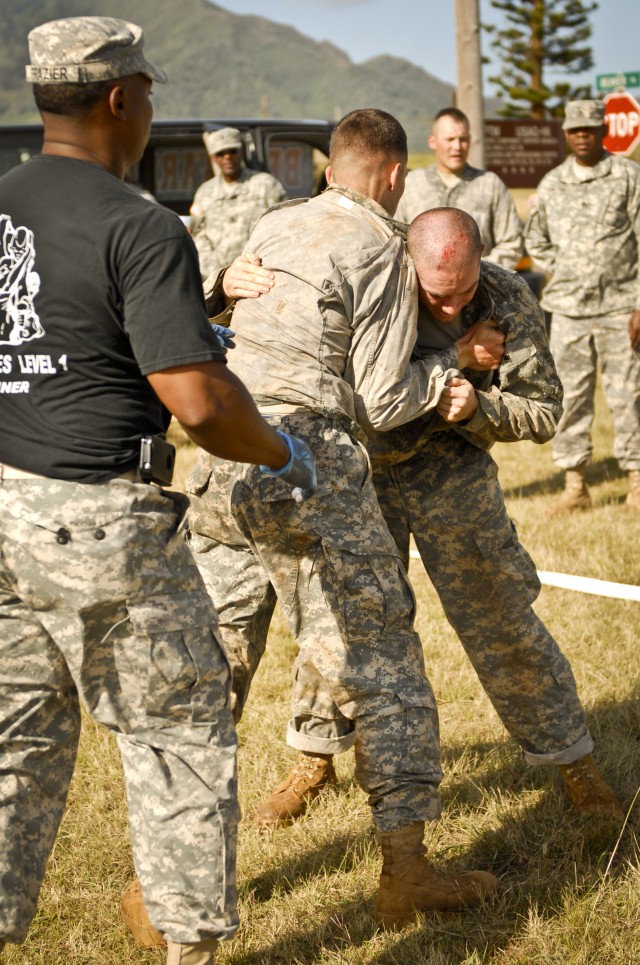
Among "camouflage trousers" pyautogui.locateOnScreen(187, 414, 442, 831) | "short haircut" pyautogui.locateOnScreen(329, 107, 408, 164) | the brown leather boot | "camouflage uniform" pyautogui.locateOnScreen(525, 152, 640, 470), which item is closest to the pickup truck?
"camouflage uniform" pyautogui.locateOnScreen(525, 152, 640, 470)

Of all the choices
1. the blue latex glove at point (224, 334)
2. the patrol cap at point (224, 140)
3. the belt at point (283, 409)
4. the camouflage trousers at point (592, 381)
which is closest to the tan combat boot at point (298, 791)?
the belt at point (283, 409)

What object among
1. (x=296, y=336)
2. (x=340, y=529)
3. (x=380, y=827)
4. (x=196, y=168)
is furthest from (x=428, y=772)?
(x=196, y=168)

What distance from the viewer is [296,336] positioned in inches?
109

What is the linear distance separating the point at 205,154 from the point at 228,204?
6.25 feet

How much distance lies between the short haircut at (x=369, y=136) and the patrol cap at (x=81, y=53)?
909 millimetres

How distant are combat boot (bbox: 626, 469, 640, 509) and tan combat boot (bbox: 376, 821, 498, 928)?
426 cm

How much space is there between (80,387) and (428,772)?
1.31m

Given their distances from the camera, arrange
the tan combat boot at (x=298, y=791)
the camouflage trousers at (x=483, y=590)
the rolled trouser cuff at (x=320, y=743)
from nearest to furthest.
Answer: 1. the camouflage trousers at (x=483, y=590)
2. the rolled trouser cuff at (x=320, y=743)
3. the tan combat boot at (x=298, y=791)

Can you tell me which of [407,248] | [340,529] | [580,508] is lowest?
[580,508]

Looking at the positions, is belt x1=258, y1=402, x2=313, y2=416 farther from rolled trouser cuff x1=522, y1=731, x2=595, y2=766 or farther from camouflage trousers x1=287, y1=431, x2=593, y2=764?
rolled trouser cuff x1=522, y1=731, x2=595, y2=766

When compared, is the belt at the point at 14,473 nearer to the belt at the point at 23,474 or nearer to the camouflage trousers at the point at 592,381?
the belt at the point at 23,474

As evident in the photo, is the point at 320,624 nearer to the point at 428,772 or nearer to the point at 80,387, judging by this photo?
the point at 428,772

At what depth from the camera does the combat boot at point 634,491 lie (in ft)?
22.1

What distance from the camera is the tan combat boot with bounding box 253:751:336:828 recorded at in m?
3.40
